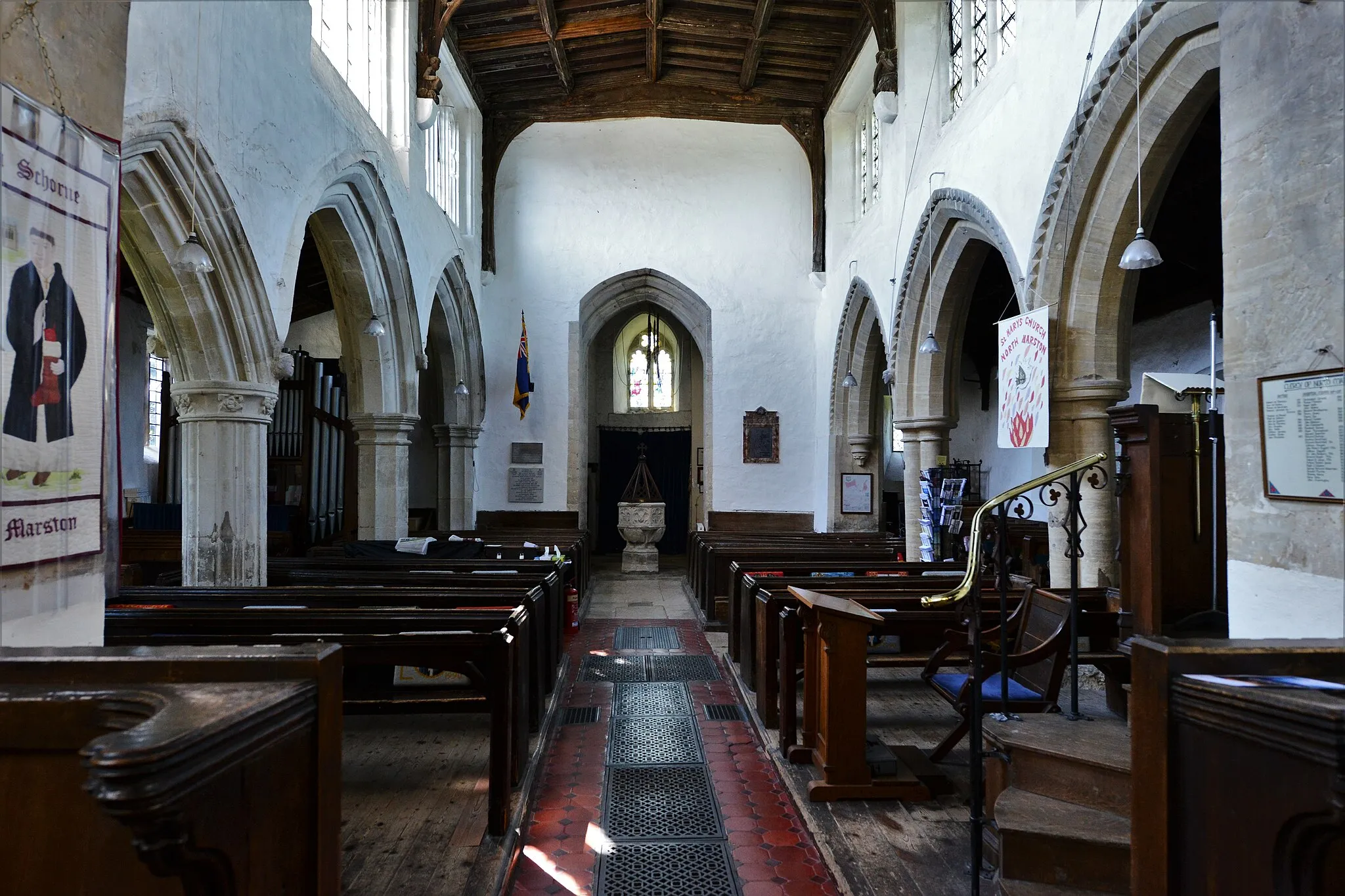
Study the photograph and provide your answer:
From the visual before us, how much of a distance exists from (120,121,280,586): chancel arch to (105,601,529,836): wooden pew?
1.21 m

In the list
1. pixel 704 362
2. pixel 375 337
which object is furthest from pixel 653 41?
pixel 375 337

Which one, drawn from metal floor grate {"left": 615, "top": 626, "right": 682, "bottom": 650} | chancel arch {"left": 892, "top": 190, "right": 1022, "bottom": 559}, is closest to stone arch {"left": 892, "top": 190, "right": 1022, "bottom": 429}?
chancel arch {"left": 892, "top": 190, "right": 1022, "bottom": 559}

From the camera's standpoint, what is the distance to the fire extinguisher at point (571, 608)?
6.79 m

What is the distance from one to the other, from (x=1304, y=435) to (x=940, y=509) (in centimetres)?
454

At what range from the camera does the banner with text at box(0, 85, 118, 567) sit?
1.98 metres

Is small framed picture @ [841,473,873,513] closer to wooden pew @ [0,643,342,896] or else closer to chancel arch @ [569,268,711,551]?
chancel arch @ [569,268,711,551]

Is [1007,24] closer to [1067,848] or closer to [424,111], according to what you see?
[424,111]

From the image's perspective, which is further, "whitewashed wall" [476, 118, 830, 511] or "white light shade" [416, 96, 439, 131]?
"whitewashed wall" [476, 118, 830, 511]

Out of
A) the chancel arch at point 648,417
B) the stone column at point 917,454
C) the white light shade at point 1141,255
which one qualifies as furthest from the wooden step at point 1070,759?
the chancel arch at point 648,417

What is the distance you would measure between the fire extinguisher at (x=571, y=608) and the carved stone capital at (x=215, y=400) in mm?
2643

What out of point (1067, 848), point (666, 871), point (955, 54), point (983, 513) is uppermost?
point (955, 54)

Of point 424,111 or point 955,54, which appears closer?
point 955,54

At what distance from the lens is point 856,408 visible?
11039mm

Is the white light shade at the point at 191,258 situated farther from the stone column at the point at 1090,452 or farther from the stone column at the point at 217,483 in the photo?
the stone column at the point at 1090,452
